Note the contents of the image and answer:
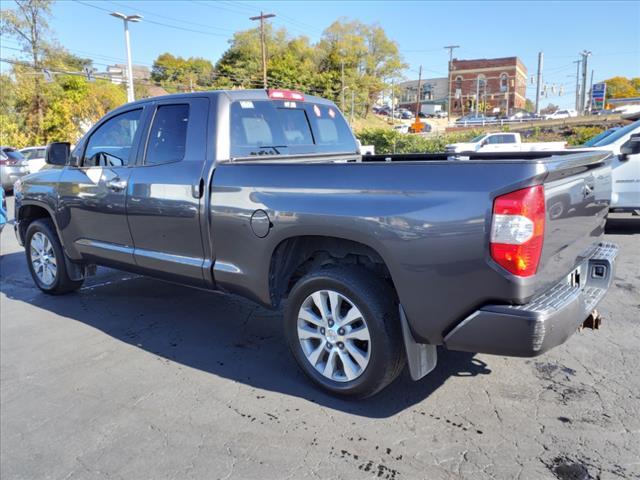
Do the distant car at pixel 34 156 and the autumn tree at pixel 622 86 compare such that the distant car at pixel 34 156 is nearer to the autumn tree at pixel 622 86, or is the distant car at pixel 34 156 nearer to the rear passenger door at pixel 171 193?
the rear passenger door at pixel 171 193

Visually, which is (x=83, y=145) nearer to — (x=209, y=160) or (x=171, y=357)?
(x=209, y=160)

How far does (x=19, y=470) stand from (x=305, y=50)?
7475cm

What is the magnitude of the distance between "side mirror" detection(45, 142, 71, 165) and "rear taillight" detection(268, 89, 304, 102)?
2426 mm

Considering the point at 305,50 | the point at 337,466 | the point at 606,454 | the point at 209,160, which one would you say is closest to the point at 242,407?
the point at 337,466

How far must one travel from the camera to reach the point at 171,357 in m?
4.10

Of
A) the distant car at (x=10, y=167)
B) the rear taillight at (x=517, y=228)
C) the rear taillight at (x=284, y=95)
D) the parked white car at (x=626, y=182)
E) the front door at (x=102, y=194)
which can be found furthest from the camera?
the distant car at (x=10, y=167)

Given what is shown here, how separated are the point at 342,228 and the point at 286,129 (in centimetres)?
171

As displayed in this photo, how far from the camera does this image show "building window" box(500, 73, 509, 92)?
94875 millimetres

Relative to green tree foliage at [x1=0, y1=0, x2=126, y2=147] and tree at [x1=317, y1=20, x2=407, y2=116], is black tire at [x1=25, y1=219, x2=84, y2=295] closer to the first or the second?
green tree foliage at [x1=0, y1=0, x2=126, y2=147]

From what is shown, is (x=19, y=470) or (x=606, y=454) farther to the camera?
(x=19, y=470)

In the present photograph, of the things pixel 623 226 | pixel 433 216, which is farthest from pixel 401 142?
pixel 433 216

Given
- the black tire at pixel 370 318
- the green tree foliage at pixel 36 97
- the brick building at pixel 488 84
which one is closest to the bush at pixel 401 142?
the green tree foliage at pixel 36 97

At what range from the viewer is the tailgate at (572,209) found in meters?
2.63

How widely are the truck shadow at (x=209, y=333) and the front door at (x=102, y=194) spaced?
2.09ft
